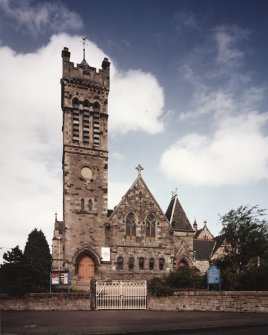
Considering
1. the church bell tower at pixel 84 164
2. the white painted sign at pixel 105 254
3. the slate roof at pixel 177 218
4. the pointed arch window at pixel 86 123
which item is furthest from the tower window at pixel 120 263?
the pointed arch window at pixel 86 123

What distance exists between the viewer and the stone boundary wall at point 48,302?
20047 mm

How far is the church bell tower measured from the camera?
3056cm

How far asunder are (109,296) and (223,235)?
41.4 ft

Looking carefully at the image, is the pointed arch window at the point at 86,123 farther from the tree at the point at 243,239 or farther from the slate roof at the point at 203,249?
the slate roof at the point at 203,249

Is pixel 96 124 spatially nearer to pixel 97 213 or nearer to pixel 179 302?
pixel 97 213

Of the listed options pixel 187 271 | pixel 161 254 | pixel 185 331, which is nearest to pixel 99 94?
pixel 161 254

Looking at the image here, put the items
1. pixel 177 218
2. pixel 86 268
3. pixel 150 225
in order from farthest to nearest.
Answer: pixel 177 218 < pixel 150 225 < pixel 86 268

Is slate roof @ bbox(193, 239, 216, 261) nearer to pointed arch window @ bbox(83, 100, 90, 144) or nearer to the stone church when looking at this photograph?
the stone church

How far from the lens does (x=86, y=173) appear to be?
3294 centimetres

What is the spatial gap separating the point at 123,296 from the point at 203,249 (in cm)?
3435

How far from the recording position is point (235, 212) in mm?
27922

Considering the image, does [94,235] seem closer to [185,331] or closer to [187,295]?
[187,295]

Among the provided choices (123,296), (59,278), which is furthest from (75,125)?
(123,296)

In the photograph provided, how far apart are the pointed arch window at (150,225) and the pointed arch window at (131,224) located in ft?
4.88
